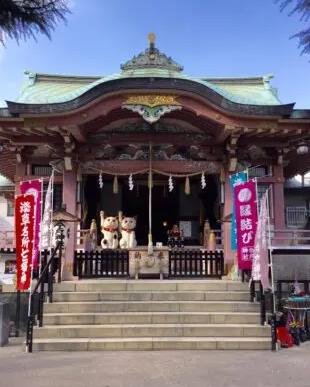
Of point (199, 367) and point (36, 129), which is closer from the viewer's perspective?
point (199, 367)

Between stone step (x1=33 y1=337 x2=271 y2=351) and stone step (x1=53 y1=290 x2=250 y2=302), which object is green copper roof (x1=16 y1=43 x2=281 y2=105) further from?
stone step (x1=33 y1=337 x2=271 y2=351)

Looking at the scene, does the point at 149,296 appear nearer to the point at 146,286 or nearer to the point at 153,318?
the point at 146,286

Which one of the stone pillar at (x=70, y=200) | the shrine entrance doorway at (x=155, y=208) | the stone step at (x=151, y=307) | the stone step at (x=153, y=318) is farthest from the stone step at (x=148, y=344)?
the shrine entrance doorway at (x=155, y=208)

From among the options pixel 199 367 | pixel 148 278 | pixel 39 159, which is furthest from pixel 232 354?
pixel 39 159

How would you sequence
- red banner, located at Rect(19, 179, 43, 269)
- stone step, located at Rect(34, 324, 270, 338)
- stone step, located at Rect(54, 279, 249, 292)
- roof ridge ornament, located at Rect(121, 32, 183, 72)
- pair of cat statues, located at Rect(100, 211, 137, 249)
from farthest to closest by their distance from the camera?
roof ridge ornament, located at Rect(121, 32, 183, 72), pair of cat statues, located at Rect(100, 211, 137, 249), stone step, located at Rect(54, 279, 249, 292), red banner, located at Rect(19, 179, 43, 269), stone step, located at Rect(34, 324, 270, 338)

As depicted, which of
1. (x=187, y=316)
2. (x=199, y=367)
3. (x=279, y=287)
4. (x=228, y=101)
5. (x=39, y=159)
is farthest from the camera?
(x=39, y=159)

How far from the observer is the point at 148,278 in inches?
463

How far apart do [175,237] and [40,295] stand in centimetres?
682

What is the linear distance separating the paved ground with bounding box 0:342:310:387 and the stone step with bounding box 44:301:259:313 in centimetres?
140

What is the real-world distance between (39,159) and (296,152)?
307 inches

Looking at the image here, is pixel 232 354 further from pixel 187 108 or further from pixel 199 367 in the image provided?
pixel 187 108

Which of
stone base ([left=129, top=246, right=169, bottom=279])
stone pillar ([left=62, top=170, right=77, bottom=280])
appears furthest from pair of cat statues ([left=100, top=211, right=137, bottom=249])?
stone base ([left=129, top=246, right=169, bottom=279])

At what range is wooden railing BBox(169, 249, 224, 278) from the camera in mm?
11602

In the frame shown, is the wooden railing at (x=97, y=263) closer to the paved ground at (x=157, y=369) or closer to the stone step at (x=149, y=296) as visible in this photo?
the stone step at (x=149, y=296)
